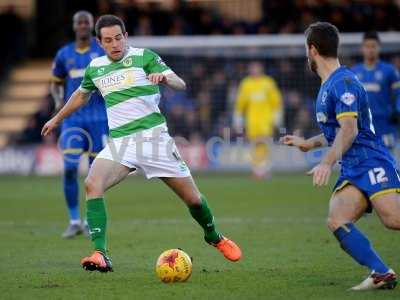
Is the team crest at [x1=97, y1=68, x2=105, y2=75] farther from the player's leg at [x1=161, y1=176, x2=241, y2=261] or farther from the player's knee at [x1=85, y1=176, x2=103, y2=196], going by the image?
the player's leg at [x1=161, y1=176, x2=241, y2=261]

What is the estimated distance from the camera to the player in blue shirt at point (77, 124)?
12672 mm

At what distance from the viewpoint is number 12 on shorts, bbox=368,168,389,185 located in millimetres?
7836

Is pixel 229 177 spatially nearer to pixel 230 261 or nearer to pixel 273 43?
pixel 273 43

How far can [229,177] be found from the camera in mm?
23438

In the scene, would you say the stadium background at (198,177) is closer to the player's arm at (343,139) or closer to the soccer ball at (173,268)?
the soccer ball at (173,268)

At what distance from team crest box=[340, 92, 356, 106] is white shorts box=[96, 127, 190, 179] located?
2.12m

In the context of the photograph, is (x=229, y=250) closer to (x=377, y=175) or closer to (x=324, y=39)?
(x=377, y=175)

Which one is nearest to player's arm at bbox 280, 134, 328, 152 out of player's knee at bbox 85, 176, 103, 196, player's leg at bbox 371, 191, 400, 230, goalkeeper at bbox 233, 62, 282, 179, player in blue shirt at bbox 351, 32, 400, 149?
player's leg at bbox 371, 191, 400, 230

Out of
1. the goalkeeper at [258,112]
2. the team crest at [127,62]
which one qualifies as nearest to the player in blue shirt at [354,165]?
the team crest at [127,62]

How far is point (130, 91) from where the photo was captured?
30.8 ft

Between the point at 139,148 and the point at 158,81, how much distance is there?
78 centimetres

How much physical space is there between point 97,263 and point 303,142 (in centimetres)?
218

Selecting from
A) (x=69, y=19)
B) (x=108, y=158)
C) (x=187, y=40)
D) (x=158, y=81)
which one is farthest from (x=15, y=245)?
(x=69, y=19)

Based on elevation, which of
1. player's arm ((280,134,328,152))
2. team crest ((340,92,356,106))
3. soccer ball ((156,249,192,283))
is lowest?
soccer ball ((156,249,192,283))
